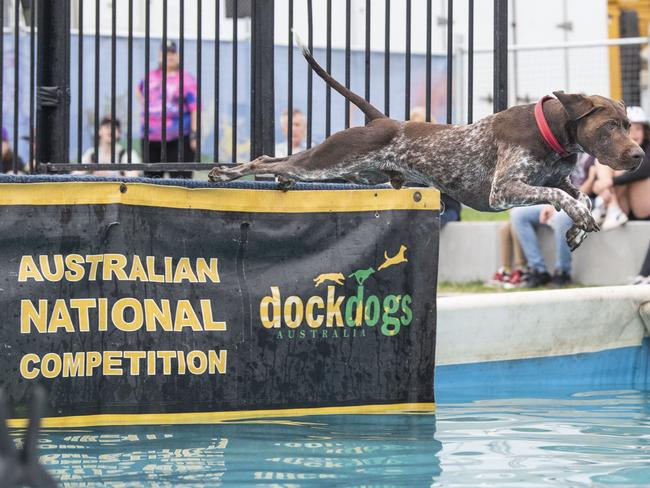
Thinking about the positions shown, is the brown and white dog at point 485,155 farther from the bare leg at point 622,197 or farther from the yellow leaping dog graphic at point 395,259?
the bare leg at point 622,197

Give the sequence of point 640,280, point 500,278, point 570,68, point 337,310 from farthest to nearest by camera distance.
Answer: point 570,68 → point 500,278 → point 640,280 → point 337,310

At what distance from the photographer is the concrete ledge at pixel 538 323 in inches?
221

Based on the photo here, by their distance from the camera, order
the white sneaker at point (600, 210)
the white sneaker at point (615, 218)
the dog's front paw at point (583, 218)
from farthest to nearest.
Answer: the white sneaker at point (600, 210) < the white sneaker at point (615, 218) < the dog's front paw at point (583, 218)

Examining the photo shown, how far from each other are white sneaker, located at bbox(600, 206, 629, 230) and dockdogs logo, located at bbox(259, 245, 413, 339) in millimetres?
4192

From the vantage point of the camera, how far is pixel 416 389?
4.94m

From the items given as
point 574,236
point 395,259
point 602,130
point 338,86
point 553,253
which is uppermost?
point 338,86

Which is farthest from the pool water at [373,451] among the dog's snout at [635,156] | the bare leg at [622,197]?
the bare leg at [622,197]

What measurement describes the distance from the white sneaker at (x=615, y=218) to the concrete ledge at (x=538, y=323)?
8.55 feet

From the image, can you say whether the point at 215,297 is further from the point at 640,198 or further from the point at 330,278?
the point at 640,198

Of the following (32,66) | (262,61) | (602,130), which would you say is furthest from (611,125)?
(32,66)

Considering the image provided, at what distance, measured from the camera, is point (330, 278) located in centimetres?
485

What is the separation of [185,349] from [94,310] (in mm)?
411

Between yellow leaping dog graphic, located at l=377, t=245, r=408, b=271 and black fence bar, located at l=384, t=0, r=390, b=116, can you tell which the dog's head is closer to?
black fence bar, located at l=384, t=0, r=390, b=116

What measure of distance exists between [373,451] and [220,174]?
1.37m
